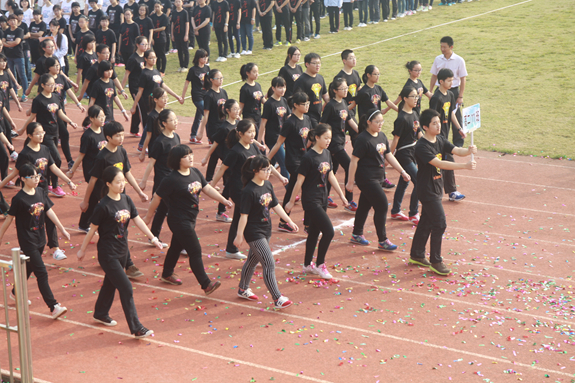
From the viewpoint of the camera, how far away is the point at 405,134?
9.74 meters

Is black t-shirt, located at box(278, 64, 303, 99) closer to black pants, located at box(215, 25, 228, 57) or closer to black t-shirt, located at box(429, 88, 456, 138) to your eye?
black t-shirt, located at box(429, 88, 456, 138)

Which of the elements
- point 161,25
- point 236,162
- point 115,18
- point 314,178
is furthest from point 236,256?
point 115,18

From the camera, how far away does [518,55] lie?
21828 mm

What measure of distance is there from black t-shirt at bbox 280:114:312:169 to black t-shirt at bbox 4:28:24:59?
38.2 ft

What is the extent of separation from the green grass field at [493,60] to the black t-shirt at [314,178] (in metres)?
7.32

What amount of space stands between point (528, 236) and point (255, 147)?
4.26 meters

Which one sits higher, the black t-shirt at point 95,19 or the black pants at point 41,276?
the black t-shirt at point 95,19

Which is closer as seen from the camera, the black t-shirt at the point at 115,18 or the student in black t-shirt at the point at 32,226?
the student in black t-shirt at the point at 32,226

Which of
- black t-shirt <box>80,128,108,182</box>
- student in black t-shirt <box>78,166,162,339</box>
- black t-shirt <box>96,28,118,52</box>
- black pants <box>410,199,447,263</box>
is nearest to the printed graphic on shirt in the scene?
student in black t-shirt <box>78,166,162,339</box>

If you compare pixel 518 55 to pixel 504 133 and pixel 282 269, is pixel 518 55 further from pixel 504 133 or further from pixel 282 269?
pixel 282 269

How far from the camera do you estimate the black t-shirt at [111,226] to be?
6.51 metres

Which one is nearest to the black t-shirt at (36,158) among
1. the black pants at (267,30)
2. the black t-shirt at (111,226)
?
the black t-shirt at (111,226)

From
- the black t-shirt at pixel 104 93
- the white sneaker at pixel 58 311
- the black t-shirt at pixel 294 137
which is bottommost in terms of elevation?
the white sneaker at pixel 58 311

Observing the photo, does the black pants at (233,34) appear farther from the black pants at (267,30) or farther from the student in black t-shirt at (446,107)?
the student in black t-shirt at (446,107)
